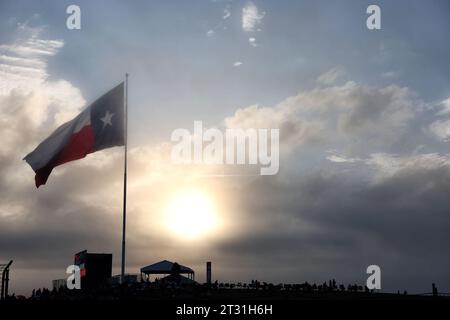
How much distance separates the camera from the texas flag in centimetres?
3319

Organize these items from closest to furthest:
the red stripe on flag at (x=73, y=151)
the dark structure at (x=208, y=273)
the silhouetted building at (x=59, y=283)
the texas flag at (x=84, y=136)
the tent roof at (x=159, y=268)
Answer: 1. the red stripe on flag at (x=73, y=151)
2. the texas flag at (x=84, y=136)
3. the dark structure at (x=208, y=273)
4. the tent roof at (x=159, y=268)
5. the silhouetted building at (x=59, y=283)

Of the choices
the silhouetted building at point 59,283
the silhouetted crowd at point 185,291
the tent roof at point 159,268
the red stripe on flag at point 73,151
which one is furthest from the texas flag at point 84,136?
the silhouetted building at point 59,283

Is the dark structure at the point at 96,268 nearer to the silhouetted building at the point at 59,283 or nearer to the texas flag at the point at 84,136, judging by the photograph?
the silhouetted building at the point at 59,283

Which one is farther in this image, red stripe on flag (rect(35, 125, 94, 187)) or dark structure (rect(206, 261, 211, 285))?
dark structure (rect(206, 261, 211, 285))

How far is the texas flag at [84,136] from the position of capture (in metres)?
Result: 33.2

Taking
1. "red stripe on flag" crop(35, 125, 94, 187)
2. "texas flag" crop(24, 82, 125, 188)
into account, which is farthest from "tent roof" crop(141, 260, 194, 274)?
"red stripe on flag" crop(35, 125, 94, 187)

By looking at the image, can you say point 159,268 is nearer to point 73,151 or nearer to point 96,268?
point 96,268

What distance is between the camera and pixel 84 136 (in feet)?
110

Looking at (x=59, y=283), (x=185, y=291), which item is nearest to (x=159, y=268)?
(x=185, y=291)

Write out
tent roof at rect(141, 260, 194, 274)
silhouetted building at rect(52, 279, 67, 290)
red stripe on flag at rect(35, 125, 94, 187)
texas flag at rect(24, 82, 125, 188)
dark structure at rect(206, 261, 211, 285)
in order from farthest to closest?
silhouetted building at rect(52, 279, 67, 290) → tent roof at rect(141, 260, 194, 274) → dark structure at rect(206, 261, 211, 285) → texas flag at rect(24, 82, 125, 188) → red stripe on flag at rect(35, 125, 94, 187)

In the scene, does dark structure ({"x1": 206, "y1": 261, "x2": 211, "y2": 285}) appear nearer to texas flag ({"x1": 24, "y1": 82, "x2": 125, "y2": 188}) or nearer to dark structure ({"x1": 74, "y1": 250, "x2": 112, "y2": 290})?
texas flag ({"x1": 24, "y1": 82, "x2": 125, "y2": 188})
